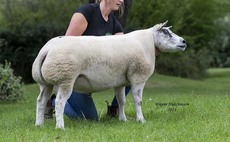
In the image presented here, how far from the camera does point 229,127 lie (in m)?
5.57

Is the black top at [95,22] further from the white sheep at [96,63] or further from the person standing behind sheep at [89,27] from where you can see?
the white sheep at [96,63]

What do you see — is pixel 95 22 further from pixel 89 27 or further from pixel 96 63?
pixel 96 63

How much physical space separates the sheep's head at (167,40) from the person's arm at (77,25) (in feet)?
3.17

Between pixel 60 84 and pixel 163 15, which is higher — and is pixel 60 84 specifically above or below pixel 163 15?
above

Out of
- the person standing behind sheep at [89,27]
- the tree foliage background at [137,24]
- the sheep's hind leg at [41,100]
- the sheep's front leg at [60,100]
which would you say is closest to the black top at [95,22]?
the person standing behind sheep at [89,27]

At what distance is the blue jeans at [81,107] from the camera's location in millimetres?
6836

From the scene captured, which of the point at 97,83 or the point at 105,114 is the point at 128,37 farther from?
the point at 105,114

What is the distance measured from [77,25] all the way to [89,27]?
29 centimetres

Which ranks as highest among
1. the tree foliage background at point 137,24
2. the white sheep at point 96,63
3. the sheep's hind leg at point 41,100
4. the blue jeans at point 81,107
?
the white sheep at point 96,63

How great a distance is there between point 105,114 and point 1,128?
179cm

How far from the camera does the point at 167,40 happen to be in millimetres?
6398

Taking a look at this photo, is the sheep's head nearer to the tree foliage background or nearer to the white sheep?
Answer: the white sheep

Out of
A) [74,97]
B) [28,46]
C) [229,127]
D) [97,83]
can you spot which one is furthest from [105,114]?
[28,46]

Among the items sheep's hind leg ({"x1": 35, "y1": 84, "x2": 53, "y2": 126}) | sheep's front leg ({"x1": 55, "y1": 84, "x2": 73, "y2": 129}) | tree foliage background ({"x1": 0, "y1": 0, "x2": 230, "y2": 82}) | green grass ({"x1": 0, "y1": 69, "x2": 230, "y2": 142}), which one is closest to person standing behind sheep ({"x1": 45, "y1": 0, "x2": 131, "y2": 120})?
green grass ({"x1": 0, "y1": 69, "x2": 230, "y2": 142})
